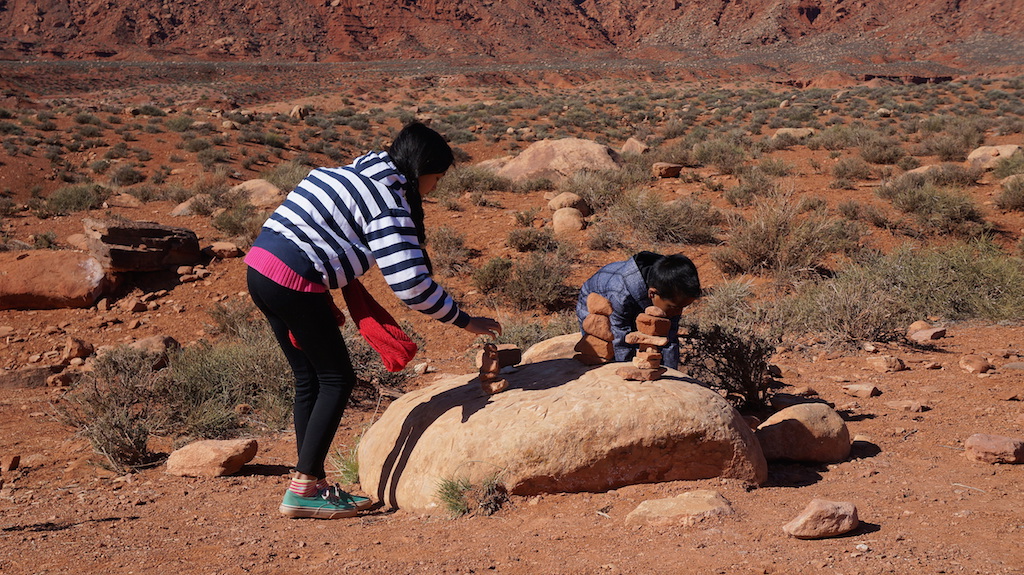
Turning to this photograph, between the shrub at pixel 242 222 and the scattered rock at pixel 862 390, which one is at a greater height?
the shrub at pixel 242 222

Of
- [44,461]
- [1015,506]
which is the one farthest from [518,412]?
[44,461]

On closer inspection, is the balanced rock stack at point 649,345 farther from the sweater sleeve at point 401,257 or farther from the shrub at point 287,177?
the shrub at point 287,177

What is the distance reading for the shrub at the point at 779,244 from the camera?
827 cm

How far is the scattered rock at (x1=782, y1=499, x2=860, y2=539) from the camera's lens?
2.42 meters

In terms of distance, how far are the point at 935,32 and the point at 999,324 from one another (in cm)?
6636

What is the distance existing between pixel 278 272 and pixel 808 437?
2.61m

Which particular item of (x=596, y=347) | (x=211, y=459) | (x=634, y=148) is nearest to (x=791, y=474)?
(x=596, y=347)

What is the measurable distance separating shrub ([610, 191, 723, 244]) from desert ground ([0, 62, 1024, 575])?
0.04 metres

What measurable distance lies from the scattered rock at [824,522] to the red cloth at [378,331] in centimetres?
160

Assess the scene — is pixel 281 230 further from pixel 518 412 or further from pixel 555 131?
pixel 555 131

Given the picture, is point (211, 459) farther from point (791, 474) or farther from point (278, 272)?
point (791, 474)

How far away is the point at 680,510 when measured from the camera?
2.73 meters

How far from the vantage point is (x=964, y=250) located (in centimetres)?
738

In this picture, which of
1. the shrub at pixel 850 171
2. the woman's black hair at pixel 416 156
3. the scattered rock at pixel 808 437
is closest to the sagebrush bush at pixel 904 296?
the scattered rock at pixel 808 437
